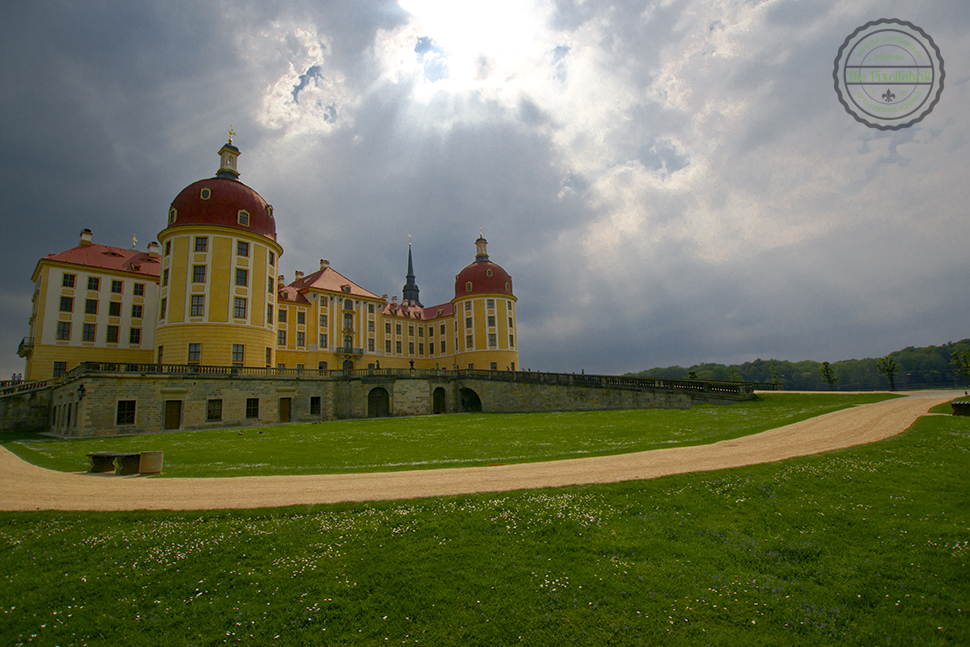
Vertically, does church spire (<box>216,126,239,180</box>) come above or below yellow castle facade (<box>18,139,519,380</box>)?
above

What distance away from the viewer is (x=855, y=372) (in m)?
117

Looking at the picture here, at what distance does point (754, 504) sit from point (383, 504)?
8.65 m

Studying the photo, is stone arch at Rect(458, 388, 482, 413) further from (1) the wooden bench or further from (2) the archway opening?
(1) the wooden bench

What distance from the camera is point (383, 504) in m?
11.0

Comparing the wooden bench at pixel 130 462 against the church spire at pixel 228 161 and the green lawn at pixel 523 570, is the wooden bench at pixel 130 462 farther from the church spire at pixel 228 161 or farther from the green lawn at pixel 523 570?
the church spire at pixel 228 161

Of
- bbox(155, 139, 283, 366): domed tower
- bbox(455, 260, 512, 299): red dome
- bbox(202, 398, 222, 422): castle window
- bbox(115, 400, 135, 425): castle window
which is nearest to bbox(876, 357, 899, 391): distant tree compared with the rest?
bbox(455, 260, 512, 299): red dome

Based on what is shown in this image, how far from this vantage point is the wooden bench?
16.3m

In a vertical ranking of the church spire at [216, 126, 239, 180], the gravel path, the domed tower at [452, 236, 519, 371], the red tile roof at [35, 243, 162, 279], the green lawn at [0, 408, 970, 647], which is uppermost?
the church spire at [216, 126, 239, 180]

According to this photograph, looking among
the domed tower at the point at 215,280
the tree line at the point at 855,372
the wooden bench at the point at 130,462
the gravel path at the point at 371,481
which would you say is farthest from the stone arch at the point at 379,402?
the tree line at the point at 855,372

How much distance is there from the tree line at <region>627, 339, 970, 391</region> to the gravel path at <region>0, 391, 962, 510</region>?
5688cm

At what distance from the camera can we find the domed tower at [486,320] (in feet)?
230

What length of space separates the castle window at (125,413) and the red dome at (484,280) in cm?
4590

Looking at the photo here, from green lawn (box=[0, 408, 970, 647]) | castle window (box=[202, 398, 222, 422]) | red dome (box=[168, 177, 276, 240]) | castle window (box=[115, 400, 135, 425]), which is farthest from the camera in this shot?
red dome (box=[168, 177, 276, 240])

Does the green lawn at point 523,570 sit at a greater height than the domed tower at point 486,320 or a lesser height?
lesser
